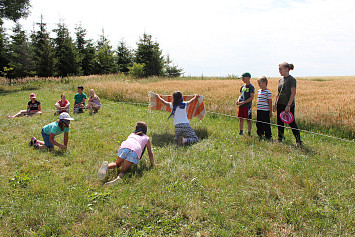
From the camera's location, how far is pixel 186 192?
4094 mm

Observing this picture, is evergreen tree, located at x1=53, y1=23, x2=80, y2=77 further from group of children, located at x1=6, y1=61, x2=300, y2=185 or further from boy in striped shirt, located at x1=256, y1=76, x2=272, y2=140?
boy in striped shirt, located at x1=256, y1=76, x2=272, y2=140

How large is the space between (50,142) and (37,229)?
357 centimetres

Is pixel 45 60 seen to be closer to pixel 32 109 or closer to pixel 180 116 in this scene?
pixel 32 109

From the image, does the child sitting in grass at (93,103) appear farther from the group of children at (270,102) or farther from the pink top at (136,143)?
the pink top at (136,143)

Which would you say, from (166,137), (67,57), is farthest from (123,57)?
(166,137)

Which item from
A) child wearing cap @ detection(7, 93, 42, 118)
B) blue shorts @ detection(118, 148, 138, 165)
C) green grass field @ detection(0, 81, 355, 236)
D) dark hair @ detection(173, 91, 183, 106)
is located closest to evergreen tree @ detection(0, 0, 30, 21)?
child wearing cap @ detection(7, 93, 42, 118)

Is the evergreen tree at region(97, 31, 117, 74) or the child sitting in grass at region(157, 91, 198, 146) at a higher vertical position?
the evergreen tree at region(97, 31, 117, 74)

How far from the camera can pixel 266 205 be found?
3654mm

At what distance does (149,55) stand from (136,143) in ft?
113

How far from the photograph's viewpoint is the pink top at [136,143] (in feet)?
15.9

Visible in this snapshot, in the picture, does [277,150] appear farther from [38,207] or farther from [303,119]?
[38,207]

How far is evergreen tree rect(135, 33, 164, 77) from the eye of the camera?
37.0m

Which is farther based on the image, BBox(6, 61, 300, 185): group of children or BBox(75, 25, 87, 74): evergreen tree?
BBox(75, 25, 87, 74): evergreen tree

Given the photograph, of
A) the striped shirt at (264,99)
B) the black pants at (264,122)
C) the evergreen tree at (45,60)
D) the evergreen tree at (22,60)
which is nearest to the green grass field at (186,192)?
the black pants at (264,122)
